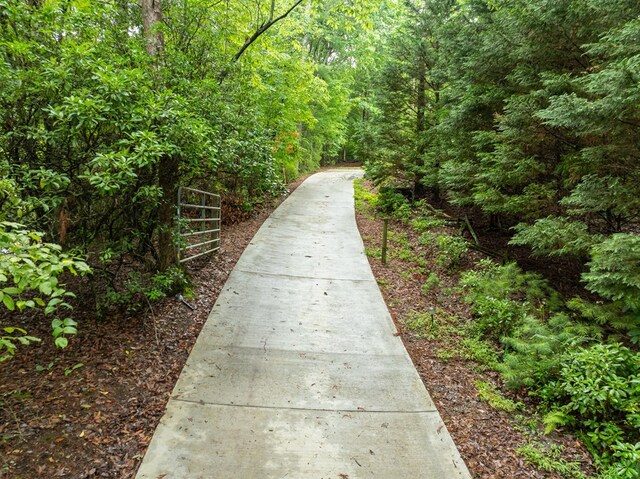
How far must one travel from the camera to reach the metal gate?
17.2 ft

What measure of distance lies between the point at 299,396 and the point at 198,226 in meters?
5.15

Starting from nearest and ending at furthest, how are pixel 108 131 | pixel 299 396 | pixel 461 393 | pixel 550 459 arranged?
pixel 550 459 → pixel 299 396 → pixel 108 131 → pixel 461 393

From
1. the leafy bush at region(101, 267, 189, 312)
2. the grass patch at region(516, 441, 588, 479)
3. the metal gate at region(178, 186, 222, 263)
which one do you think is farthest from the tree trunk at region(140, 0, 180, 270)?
the grass patch at region(516, 441, 588, 479)

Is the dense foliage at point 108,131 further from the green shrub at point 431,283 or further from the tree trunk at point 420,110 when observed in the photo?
the tree trunk at point 420,110

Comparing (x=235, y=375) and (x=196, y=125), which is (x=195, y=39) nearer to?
(x=196, y=125)

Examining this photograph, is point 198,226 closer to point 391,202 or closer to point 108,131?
point 108,131

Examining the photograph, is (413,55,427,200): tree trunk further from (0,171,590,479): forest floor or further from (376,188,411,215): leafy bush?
(0,171,590,479): forest floor

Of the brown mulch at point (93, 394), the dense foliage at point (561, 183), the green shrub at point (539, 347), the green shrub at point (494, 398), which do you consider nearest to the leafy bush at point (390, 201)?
the dense foliage at point (561, 183)

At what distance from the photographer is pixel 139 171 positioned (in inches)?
151

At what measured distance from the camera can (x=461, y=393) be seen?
3.65 m

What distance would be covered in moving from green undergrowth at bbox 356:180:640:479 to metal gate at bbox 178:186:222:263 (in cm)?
337

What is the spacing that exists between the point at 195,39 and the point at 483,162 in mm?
5144

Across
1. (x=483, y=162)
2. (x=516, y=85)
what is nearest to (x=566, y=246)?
(x=483, y=162)

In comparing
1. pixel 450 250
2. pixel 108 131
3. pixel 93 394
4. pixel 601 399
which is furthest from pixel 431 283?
pixel 108 131
